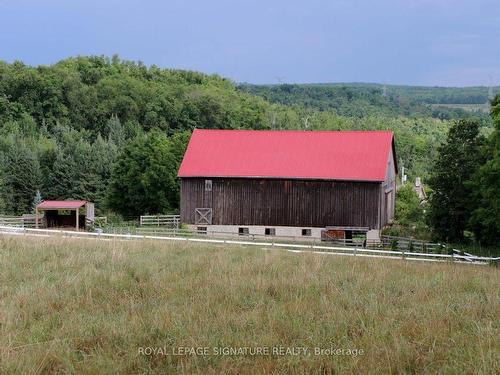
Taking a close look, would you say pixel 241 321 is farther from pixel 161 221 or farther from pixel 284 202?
pixel 161 221

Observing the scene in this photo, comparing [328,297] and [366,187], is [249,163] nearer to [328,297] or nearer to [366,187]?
[366,187]

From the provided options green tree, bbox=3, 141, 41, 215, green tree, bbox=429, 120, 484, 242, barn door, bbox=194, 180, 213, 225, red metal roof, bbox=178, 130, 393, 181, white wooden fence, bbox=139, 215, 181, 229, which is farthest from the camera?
green tree, bbox=3, 141, 41, 215

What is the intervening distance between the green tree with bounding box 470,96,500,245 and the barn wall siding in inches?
419

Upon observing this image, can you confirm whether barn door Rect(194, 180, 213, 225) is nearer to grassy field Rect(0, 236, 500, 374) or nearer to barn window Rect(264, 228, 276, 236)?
barn window Rect(264, 228, 276, 236)

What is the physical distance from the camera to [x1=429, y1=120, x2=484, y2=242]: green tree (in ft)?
106

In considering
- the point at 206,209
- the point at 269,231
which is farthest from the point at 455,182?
the point at 206,209

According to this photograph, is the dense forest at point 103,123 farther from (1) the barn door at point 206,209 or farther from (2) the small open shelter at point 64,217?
(1) the barn door at point 206,209

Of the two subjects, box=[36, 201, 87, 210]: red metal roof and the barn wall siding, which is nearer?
box=[36, 201, 87, 210]: red metal roof

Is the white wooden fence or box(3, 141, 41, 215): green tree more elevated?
box(3, 141, 41, 215): green tree

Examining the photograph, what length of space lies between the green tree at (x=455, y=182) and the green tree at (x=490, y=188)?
1.66 m

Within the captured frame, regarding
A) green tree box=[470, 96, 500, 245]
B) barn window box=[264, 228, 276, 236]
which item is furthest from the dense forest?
green tree box=[470, 96, 500, 245]

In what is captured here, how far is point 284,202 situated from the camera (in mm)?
41594

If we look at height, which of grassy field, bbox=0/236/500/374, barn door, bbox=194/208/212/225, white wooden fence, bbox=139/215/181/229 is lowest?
white wooden fence, bbox=139/215/181/229

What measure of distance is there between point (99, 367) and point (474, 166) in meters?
28.7
